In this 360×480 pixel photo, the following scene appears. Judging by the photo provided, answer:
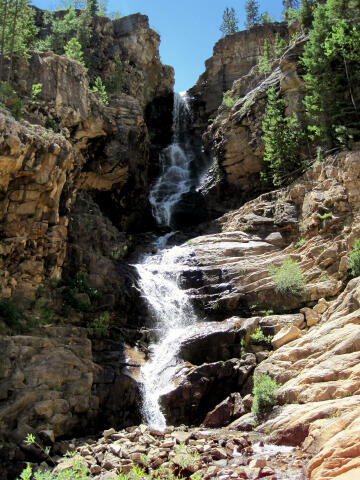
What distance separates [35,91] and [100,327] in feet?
47.7

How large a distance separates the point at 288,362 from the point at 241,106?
2671cm

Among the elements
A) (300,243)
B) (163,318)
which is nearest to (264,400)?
(163,318)

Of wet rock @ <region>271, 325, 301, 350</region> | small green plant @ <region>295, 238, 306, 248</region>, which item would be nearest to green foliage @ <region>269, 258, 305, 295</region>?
small green plant @ <region>295, 238, 306, 248</region>

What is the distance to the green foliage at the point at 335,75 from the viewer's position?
77.5ft

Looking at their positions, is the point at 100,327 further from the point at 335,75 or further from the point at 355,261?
the point at 335,75

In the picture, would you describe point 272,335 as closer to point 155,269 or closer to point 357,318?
point 357,318

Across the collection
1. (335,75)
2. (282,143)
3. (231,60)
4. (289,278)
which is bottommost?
(289,278)

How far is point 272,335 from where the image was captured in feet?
55.6

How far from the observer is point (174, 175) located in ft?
132

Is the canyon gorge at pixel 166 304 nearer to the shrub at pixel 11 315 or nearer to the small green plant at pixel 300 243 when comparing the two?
the shrub at pixel 11 315

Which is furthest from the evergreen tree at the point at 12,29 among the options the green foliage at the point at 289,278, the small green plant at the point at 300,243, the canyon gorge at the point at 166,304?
the small green plant at the point at 300,243

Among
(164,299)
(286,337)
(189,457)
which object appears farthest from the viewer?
(164,299)

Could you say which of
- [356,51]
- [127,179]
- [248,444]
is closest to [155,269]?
[127,179]

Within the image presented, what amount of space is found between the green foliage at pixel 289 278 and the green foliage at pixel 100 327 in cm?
861
